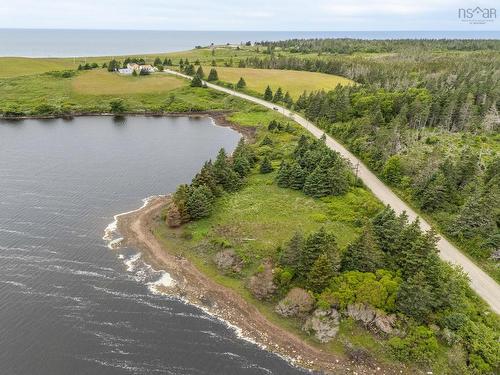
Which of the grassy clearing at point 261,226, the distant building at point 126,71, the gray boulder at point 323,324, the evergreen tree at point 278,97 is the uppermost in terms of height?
the distant building at point 126,71

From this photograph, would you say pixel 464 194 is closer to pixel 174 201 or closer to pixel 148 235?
pixel 174 201

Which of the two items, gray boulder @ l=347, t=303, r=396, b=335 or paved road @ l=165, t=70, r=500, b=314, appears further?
paved road @ l=165, t=70, r=500, b=314

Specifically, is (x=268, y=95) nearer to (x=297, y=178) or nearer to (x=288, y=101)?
(x=288, y=101)

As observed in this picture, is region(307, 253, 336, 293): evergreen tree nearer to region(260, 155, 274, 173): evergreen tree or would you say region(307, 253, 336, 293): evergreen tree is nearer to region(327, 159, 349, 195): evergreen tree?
region(327, 159, 349, 195): evergreen tree

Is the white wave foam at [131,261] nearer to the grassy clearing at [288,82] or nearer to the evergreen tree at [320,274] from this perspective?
the evergreen tree at [320,274]

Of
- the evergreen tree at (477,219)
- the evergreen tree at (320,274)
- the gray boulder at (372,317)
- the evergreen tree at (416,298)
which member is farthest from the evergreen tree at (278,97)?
the gray boulder at (372,317)

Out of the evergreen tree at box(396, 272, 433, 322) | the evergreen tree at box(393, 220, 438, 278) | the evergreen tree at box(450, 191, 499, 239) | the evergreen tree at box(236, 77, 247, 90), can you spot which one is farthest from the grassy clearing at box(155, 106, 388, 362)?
the evergreen tree at box(236, 77, 247, 90)

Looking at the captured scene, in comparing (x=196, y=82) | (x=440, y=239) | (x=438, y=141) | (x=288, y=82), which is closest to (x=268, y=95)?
(x=196, y=82)
